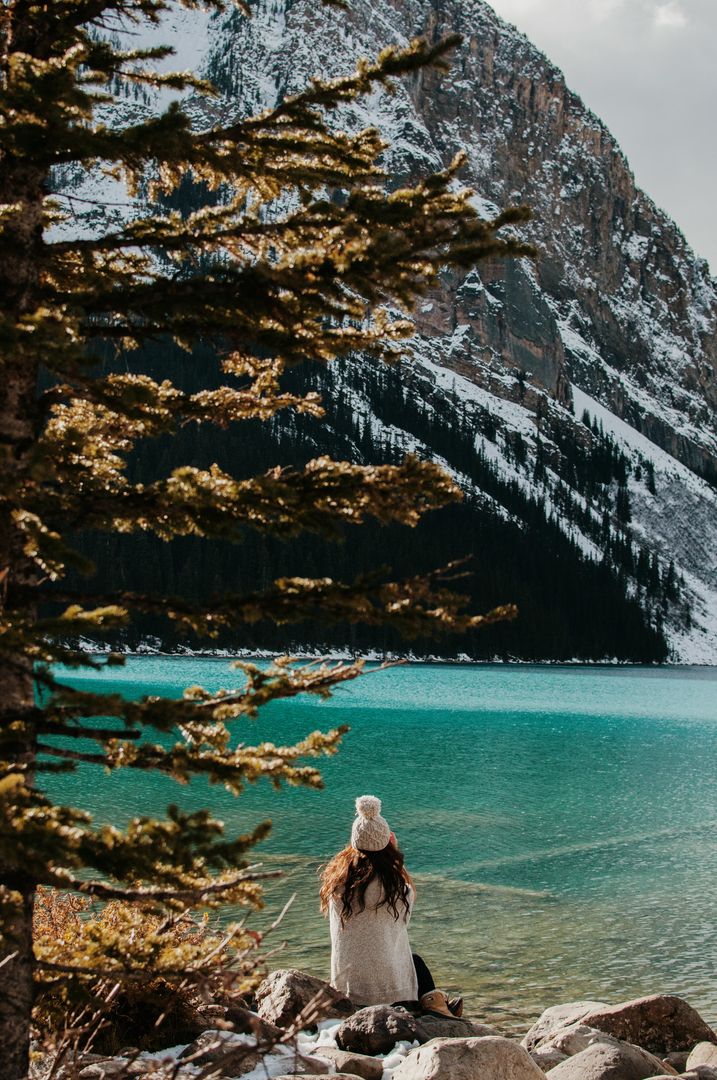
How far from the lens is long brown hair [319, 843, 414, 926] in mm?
7922

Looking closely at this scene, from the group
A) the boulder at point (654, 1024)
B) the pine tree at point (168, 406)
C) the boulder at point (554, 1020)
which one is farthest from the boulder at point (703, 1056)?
the pine tree at point (168, 406)

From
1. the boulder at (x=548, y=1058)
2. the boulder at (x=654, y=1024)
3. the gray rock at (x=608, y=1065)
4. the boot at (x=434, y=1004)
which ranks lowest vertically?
the boulder at (x=654, y=1024)

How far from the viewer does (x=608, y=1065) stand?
7.62 meters

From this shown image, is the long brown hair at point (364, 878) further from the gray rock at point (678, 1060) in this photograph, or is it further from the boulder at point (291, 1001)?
the gray rock at point (678, 1060)

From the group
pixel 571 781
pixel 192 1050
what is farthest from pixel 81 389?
pixel 571 781

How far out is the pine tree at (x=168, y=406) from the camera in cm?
371

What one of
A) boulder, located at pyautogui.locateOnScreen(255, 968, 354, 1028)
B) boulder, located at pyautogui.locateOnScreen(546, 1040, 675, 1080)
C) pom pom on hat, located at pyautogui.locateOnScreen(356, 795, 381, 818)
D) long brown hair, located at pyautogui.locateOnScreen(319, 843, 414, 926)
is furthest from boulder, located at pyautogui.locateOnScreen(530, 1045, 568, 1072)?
pom pom on hat, located at pyautogui.locateOnScreen(356, 795, 381, 818)

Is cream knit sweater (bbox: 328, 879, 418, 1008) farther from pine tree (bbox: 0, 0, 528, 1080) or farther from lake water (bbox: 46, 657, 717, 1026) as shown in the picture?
pine tree (bbox: 0, 0, 528, 1080)

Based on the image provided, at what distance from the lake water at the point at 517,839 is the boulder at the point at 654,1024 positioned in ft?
4.15

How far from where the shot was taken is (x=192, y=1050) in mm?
6797

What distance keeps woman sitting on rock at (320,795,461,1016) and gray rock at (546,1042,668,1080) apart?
114cm

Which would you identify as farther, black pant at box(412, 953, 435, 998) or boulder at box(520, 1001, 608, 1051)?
boulder at box(520, 1001, 608, 1051)

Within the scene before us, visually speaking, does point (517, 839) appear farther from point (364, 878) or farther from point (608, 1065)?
point (364, 878)

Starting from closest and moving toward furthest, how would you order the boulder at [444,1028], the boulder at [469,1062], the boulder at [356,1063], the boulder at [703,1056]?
the boulder at [469,1062] < the boulder at [356,1063] < the boulder at [444,1028] < the boulder at [703,1056]
